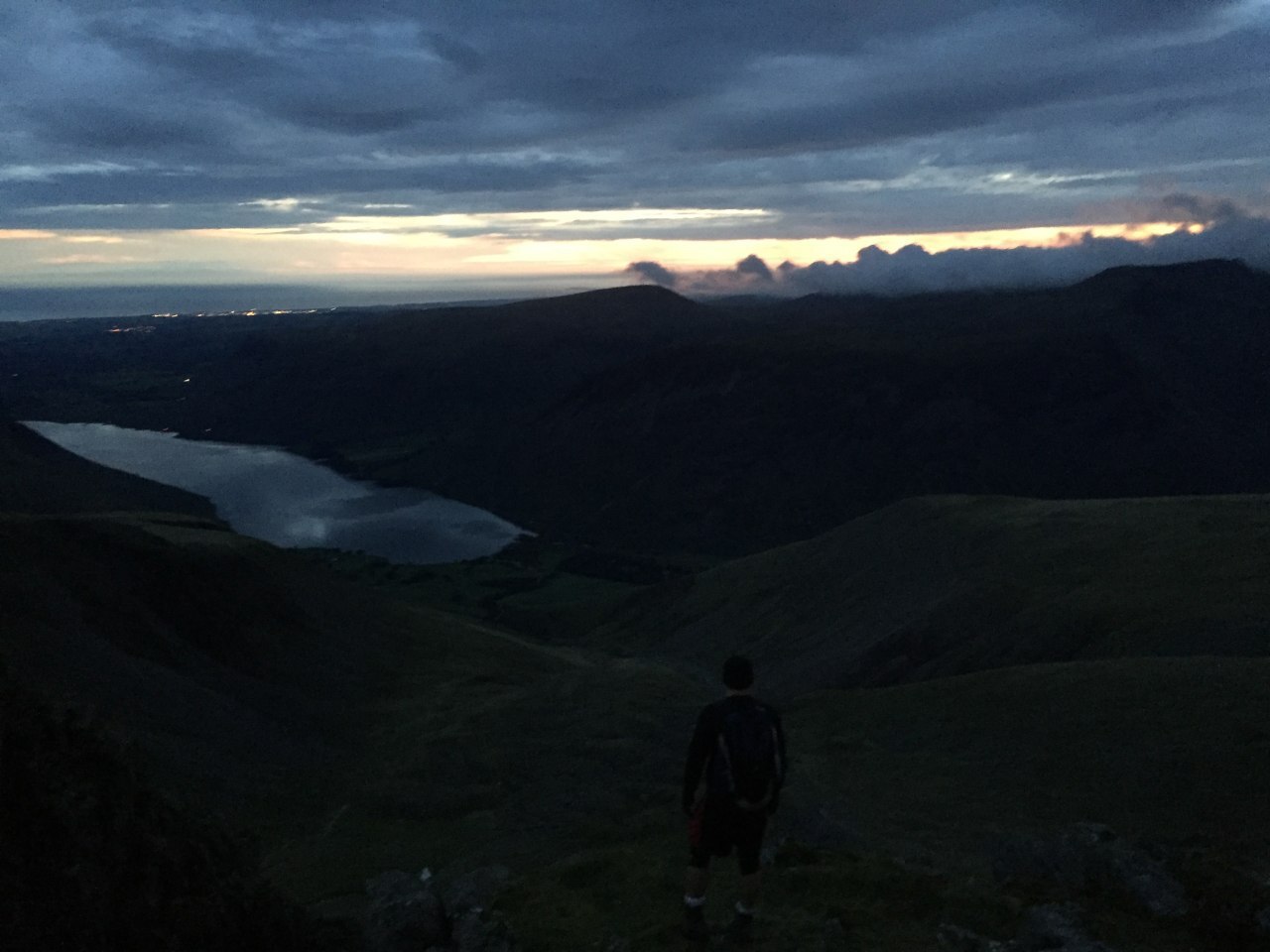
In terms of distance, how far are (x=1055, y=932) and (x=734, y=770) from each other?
452 centimetres

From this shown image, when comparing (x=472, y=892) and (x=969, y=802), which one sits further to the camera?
(x=969, y=802)

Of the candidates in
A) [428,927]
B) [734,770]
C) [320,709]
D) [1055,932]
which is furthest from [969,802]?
[320,709]

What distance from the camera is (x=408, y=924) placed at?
1330cm

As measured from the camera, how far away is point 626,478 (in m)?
199

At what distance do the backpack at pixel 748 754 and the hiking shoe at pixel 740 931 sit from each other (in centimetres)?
166

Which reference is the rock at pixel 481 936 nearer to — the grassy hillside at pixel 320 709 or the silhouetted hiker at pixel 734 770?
the silhouetted hiker at pixel 734 770

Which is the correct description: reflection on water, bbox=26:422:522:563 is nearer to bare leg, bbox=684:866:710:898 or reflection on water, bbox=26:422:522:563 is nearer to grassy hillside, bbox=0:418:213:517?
grassy hillside, bbox=0:418:213:517

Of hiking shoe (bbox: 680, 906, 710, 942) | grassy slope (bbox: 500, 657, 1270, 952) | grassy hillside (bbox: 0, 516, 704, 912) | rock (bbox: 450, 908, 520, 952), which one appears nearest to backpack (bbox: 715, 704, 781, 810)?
hiking shoe (bbox: 680, 906, 710, 942)

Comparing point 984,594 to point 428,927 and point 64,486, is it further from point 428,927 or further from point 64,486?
point 64,486

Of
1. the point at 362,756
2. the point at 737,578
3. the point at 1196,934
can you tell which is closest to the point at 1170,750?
the point at 1196,934

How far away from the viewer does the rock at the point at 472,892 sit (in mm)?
14891

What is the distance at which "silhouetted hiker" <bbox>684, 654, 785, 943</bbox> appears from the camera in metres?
10.3

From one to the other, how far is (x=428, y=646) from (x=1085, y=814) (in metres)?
49.7

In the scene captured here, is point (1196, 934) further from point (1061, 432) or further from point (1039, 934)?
point (1061, 432)
